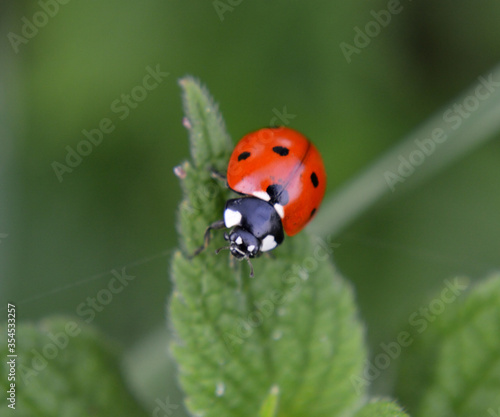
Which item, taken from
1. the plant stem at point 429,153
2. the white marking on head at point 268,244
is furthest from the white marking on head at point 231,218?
the plant stem at point 429,153

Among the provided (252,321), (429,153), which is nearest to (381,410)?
(252,321)

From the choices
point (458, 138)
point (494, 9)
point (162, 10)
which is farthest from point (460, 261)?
point (162, 10)

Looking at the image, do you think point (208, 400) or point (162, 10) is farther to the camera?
point (162, 10)

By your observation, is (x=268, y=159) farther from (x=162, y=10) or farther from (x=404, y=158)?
(x=162, y=10)

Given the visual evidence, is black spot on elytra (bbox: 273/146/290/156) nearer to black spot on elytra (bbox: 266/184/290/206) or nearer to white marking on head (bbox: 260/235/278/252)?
black spot on elytra (bbox: 266/184/290/206)

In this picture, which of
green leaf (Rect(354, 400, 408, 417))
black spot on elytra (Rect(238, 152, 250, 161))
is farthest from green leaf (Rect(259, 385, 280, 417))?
black spot on elytra (Rect(238, 152, 250, 161))

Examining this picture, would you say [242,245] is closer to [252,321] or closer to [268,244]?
[268,244]
